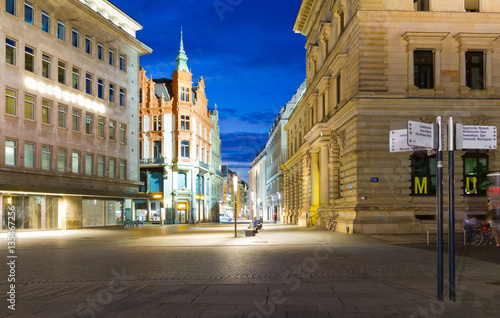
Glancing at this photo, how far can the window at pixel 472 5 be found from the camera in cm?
2879

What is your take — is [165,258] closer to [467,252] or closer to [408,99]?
[467,252]

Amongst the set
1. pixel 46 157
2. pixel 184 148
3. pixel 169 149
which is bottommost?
pixel 46 157

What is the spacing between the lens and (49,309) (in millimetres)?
7613

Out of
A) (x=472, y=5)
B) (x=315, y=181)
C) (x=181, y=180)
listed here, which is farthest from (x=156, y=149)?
(x=472, y=5)

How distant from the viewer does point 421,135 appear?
772 cm

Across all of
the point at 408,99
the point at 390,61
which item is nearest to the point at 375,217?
the point at 408,99

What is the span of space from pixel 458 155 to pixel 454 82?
164 inches

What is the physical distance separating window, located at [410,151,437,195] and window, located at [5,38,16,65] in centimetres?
2713

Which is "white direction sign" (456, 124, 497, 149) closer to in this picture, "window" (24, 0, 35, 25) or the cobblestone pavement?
the cobblestone pavement

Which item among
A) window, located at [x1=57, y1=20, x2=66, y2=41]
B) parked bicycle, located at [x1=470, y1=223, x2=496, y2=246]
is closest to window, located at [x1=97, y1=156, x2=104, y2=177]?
window, located at [x1=57, y1=20, x2=66, y2=41]

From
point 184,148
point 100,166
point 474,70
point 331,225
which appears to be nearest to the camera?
point 474,70

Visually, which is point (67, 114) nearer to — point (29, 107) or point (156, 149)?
point (29, 107)

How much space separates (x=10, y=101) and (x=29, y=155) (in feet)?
13.5

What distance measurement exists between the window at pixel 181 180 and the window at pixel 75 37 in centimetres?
2687
